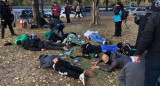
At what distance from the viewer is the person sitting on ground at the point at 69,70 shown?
4.30 m

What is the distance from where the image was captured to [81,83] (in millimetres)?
4203

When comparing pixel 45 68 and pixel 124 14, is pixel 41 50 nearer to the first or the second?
pixel 45 68

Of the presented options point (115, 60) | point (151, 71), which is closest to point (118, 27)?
point (115, 60)

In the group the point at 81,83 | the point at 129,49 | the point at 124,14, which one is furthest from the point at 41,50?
the point at 124,14

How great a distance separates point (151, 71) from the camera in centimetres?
256

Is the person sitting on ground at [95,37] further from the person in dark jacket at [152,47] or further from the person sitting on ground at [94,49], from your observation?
the person in dark jacket at [152,47]

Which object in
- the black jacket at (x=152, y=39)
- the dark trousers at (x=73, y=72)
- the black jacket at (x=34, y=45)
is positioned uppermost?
the black jacket at (x=152, y=39)

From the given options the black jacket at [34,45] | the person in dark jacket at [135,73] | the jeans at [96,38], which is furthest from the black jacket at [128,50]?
the black jacket at [34,45]

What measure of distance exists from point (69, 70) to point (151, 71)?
7.93ft

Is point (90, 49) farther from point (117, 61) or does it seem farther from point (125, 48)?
point (117, 61)

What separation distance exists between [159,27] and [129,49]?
11.2 ft

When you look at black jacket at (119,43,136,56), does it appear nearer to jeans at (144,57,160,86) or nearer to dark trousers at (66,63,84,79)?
dark trousers at (66,63,84,79)

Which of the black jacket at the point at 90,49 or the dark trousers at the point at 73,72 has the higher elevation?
the black jacket at the point at 90,49

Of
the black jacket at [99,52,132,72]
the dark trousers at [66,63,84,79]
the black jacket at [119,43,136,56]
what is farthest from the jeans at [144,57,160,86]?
the black jacket at [119,43,136,56]
